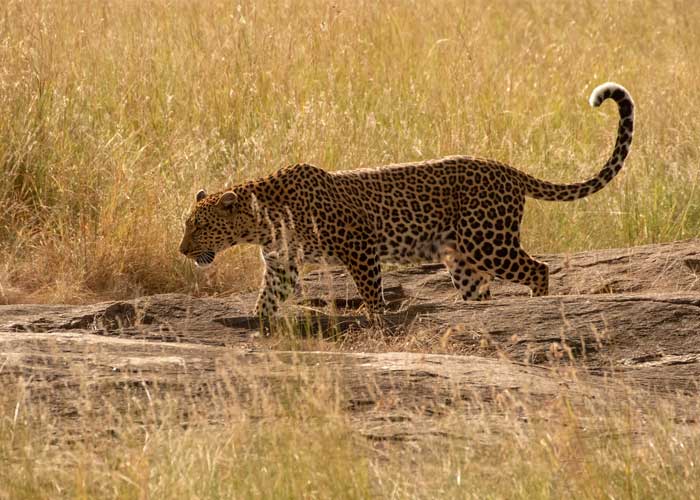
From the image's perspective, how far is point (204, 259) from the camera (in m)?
8.15

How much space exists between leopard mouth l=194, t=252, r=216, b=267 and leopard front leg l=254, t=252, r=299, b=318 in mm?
394

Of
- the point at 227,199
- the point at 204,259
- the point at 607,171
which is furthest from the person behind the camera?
the point at 607,171

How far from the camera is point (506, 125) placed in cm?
1116

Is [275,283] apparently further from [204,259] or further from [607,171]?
[607,171]

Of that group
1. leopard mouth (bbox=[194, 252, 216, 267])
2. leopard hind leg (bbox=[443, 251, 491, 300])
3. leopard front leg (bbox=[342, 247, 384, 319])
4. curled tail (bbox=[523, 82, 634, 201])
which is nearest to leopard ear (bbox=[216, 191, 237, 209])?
leopard mouth (bbox=[194, 252, 216, 267])

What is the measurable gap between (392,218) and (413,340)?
1.87 m

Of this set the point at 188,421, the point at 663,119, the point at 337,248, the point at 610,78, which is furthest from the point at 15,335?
the point at 610,78

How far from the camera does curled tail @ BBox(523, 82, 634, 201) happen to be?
325 inches

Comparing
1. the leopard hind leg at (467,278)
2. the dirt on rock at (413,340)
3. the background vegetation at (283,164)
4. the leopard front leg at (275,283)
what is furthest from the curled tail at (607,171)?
the leopard front leg at (275,283)

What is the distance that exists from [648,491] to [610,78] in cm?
909

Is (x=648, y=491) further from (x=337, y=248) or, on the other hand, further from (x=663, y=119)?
(x=663, y=119)

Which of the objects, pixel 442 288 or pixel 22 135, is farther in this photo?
pixel 22 135

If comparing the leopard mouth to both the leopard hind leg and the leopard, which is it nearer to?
the leopard

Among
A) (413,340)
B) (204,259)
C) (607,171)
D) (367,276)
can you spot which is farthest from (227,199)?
(607,171)
